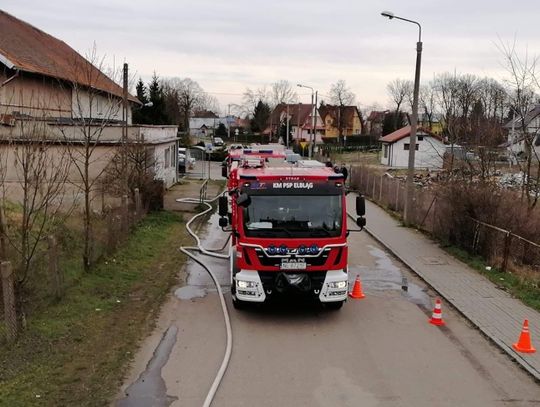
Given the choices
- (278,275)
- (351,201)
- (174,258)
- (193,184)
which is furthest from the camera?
(193,184)

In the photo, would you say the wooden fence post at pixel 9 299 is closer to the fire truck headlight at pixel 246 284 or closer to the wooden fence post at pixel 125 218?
the fire truck headlight at pixel 246 284

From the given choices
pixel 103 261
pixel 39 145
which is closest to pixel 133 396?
pixel 39 145

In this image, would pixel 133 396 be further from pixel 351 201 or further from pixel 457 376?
pixel 351 201

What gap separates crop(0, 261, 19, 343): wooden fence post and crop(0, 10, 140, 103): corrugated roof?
12.6 metres

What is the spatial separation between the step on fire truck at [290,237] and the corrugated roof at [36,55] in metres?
11.2

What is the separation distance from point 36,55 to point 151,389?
2655 cm

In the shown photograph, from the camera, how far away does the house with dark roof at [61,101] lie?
20250 mm

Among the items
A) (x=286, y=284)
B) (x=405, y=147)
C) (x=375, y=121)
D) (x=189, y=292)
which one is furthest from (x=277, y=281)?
(x=375, y=121)

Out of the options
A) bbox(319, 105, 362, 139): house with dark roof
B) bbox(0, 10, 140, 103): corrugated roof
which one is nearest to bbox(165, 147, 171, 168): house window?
bbox(0, 10, 140, 103): corrugated roof

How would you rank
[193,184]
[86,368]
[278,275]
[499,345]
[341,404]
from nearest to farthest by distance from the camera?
[341,404], [86,368], [499,345], [278,275], [193,184]

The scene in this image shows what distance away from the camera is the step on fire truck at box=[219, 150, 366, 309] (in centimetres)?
1032

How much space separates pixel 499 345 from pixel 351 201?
72.2 feet

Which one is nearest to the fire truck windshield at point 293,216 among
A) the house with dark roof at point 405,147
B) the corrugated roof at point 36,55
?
the corrugated roof at point 36,55

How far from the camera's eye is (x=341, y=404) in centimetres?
720
